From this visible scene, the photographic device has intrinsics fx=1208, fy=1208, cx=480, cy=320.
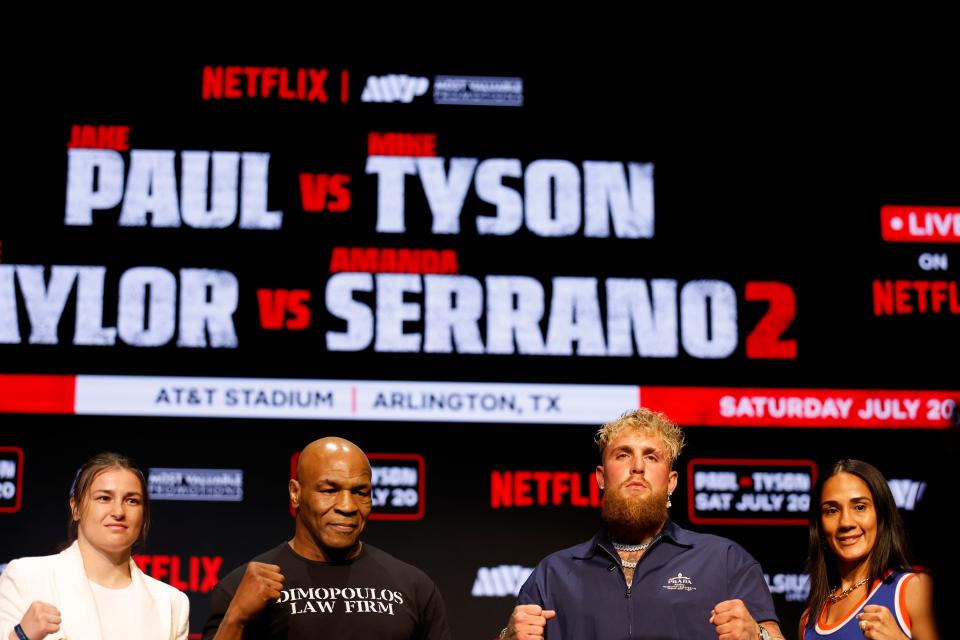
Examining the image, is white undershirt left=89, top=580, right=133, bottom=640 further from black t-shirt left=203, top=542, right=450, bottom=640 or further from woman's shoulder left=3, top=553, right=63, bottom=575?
black t-shirt left=203, top=542, right=450, bottom=640

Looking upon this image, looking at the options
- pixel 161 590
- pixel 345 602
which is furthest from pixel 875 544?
pixel 161 590

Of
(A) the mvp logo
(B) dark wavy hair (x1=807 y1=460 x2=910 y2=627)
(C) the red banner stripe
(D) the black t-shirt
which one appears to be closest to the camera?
(D) the black t-shirt

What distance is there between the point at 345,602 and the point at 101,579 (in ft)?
2.57

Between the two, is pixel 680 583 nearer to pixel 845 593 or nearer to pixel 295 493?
pixel 845 593

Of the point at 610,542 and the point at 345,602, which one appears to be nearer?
the point at 345,602

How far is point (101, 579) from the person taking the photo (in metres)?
3.27

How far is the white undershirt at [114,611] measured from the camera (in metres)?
3.19

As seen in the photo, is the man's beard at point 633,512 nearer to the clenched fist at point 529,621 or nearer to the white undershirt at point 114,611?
the clenched fist at point 529,621

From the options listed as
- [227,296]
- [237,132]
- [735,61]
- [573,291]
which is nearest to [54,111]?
[237,132]

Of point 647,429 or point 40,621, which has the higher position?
point 647,429

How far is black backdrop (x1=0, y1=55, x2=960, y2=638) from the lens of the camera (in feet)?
15.5

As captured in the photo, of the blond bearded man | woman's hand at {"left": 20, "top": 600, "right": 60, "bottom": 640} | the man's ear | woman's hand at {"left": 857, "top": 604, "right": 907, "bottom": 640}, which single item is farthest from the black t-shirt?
woman's hand at {"left": 857, "top": 604, "right": 907, "bottom": 640}

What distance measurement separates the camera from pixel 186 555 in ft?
15.2

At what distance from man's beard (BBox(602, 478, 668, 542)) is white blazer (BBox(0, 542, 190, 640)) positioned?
1238 mm
